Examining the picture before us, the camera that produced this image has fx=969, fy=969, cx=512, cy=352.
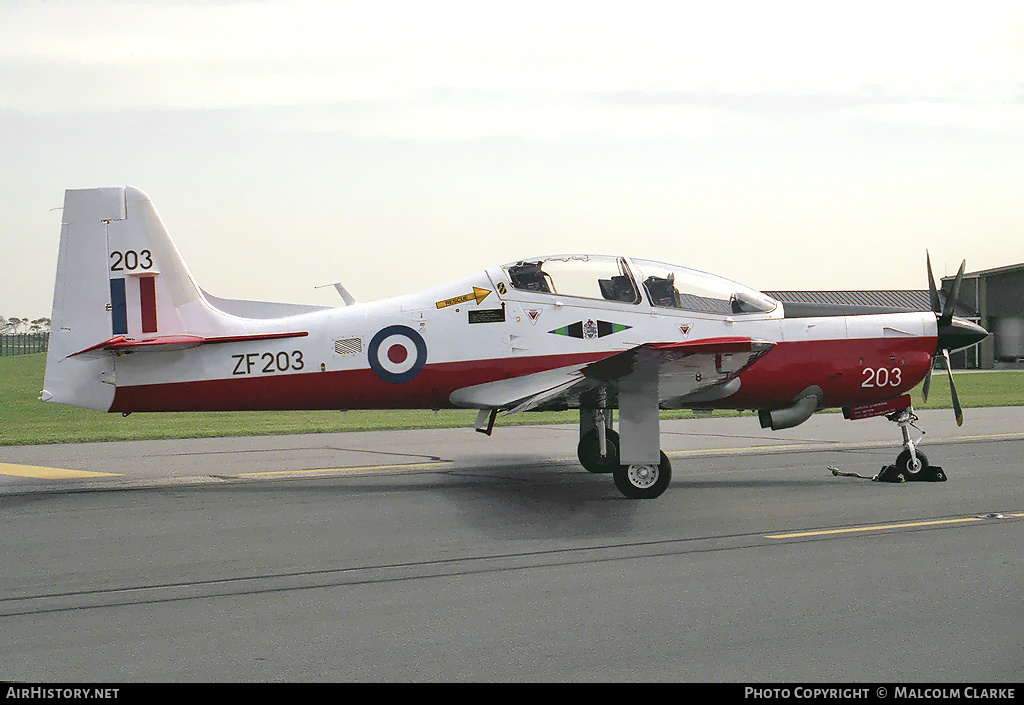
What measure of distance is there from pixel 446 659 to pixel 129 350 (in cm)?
813

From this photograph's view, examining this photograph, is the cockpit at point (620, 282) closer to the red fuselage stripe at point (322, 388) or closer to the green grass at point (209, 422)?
the red fuselage stripe at point (322, 388)

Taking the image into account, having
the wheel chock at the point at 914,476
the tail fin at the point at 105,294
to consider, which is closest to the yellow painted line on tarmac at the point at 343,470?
the tail fin at the point at 105,294

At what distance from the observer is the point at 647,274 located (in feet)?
39.5

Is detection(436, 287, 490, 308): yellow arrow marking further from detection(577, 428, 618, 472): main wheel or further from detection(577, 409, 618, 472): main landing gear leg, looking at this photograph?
detection(577, 428, 618, 472): main wheel

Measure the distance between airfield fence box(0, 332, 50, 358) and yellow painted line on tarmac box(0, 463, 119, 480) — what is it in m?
96.5

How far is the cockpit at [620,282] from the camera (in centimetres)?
1200

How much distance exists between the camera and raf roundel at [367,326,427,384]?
12070 millimetres

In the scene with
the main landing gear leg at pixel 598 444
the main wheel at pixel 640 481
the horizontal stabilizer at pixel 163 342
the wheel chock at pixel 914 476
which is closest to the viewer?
the main wheel at pixel 640 481

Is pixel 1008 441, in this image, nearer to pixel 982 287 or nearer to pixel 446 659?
pixel 446 659

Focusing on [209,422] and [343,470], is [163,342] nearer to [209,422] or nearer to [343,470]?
[343,470]

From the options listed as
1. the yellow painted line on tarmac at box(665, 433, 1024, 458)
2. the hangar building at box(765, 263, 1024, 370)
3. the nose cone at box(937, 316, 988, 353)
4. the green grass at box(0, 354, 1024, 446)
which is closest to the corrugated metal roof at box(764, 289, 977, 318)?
the hangar building at box(765, 263, 1024, 370)

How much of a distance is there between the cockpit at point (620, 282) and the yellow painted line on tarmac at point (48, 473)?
6391 mm

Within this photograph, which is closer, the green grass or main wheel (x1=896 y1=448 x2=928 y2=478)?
main wheel (x1=896 y1=448 x2=928 y2=478)

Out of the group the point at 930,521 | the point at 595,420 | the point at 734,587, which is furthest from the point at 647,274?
the point at 734,587
